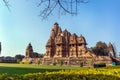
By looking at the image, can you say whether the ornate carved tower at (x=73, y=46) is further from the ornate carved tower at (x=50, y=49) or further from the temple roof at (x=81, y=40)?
the ornate carved tower at (x=50, y=49)

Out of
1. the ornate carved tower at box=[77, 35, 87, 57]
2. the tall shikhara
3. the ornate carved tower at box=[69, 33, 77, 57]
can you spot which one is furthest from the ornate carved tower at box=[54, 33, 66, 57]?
the ornate carved tower at box=[77, 35, 87, 57]

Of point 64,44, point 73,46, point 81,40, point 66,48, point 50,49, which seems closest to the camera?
point 81,40

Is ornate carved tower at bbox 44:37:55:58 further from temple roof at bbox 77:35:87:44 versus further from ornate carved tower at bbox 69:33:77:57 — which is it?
temple roof at bbox 77:35:87:44

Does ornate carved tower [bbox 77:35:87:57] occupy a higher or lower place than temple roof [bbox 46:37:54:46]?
lower

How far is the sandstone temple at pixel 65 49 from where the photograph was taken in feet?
186

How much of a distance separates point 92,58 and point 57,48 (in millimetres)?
16160

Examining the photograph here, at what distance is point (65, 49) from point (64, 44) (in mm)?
1389

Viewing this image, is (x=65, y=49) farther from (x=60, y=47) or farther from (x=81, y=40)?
(x=81, y=40)

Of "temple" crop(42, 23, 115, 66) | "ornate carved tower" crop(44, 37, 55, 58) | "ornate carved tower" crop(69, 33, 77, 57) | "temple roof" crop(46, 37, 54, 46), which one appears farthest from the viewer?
"temple roof" crop(46, 37, 54, 46)

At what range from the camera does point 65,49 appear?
67.6 metres

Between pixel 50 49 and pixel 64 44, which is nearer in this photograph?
pixel 64 44

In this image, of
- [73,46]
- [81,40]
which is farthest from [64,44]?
[81,40]

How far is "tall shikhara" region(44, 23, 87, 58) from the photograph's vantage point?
6399 centimetres

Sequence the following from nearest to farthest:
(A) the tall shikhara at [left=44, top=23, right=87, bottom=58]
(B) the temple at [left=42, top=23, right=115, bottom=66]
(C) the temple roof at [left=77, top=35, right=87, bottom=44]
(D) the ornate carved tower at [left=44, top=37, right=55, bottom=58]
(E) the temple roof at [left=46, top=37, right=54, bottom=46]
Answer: (B) the temple at [left=42, top=23, right=115, bottom=66]
(C) the temple roof at [left=77, top=35, right=87, bottom=44]
(A) the tall shikhara at [left=44, top=23, right=87, bottom=58]
(D) the ornate carved tower at [left=44, top=37, right=55, bottom=58]
(E) the temple roof at [left=46, top=37, right=54, bottom=46]
